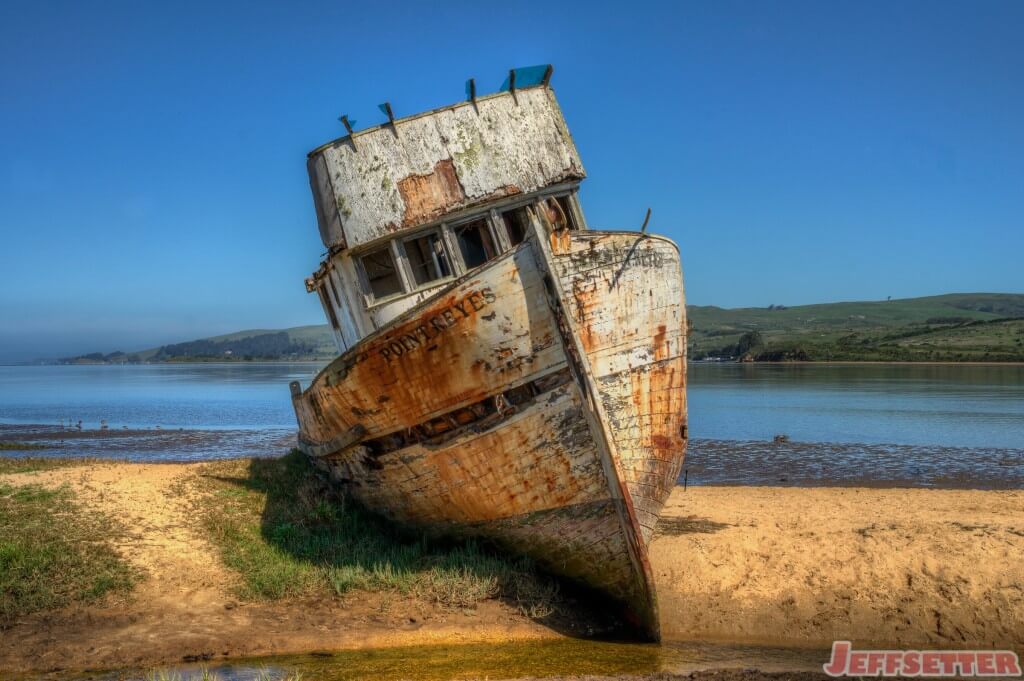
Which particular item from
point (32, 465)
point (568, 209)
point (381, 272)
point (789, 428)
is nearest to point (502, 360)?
point (381, 272)

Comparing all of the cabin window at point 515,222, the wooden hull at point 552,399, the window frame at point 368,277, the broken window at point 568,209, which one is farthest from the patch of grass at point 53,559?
the broken window at point 568,209

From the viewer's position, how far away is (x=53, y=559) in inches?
302

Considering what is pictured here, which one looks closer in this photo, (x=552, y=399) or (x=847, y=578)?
(x=552, y=399)

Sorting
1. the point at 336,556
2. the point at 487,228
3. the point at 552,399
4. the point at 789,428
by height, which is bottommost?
the point at 789,428

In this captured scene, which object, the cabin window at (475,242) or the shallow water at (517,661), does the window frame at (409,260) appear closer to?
the cabin window at (475,242)

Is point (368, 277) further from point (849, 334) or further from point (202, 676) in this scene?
point (849, 334)

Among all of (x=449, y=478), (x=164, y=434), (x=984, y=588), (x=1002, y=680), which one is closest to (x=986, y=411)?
(x=984, y=588)

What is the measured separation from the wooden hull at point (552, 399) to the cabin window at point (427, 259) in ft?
4.78

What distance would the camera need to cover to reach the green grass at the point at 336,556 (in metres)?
7.57

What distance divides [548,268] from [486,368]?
109cm

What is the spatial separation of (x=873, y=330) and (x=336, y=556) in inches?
3298

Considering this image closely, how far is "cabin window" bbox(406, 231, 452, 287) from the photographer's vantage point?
8.61 metres

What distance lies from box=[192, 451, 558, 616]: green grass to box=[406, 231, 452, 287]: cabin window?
2925 millimetres

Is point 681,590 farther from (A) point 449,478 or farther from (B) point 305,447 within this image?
(B) point 305,447
